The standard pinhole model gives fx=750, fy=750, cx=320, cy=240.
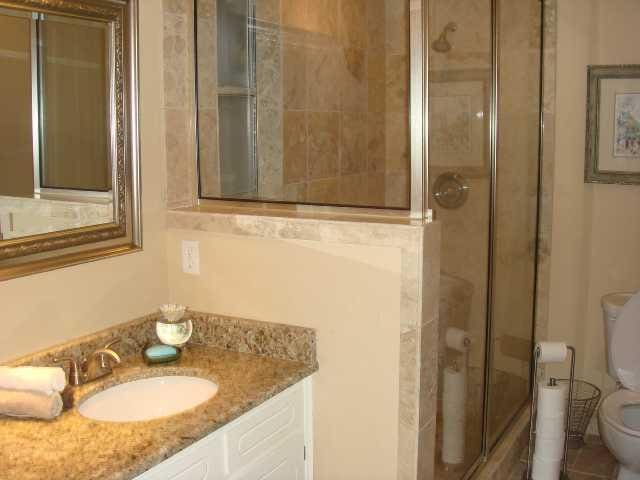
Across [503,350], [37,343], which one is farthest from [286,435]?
[503,350]

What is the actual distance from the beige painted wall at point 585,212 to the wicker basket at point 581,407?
48 millimetres

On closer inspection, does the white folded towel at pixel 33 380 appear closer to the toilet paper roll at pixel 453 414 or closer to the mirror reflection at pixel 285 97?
the mirror reflection at pixel 285 97

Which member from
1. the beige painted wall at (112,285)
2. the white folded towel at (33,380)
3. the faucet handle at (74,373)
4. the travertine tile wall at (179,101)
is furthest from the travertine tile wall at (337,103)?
the white folded towel at (33,380)

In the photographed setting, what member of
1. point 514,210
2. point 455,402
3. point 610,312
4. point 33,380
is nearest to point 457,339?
point 455,402

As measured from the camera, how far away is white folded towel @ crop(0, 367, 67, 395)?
1.74 metres

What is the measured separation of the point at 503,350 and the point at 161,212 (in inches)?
58.6

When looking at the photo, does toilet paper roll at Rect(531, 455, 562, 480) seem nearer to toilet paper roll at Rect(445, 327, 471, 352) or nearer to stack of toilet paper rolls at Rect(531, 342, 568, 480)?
stack of toilet paper rolls at Rect(531, 342, 568, 480)

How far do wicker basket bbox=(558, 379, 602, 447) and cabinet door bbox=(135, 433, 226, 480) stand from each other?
2.04 meters

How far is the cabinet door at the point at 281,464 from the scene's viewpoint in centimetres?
199

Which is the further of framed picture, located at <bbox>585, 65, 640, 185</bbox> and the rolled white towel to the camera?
framed picture, located at <bbox>585, 65, 640, 185</bbox>

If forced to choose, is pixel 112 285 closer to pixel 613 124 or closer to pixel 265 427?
pixel 265 427

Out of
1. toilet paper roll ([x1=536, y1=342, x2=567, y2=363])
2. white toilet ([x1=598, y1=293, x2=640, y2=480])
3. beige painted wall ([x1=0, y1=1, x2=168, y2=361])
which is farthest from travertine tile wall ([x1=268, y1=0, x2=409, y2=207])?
white toilet ([x1=598, y1=293, x2=640, y2=480])

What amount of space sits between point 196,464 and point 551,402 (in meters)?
1.60

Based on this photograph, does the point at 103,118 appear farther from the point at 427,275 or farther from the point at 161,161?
the point at 427,275
